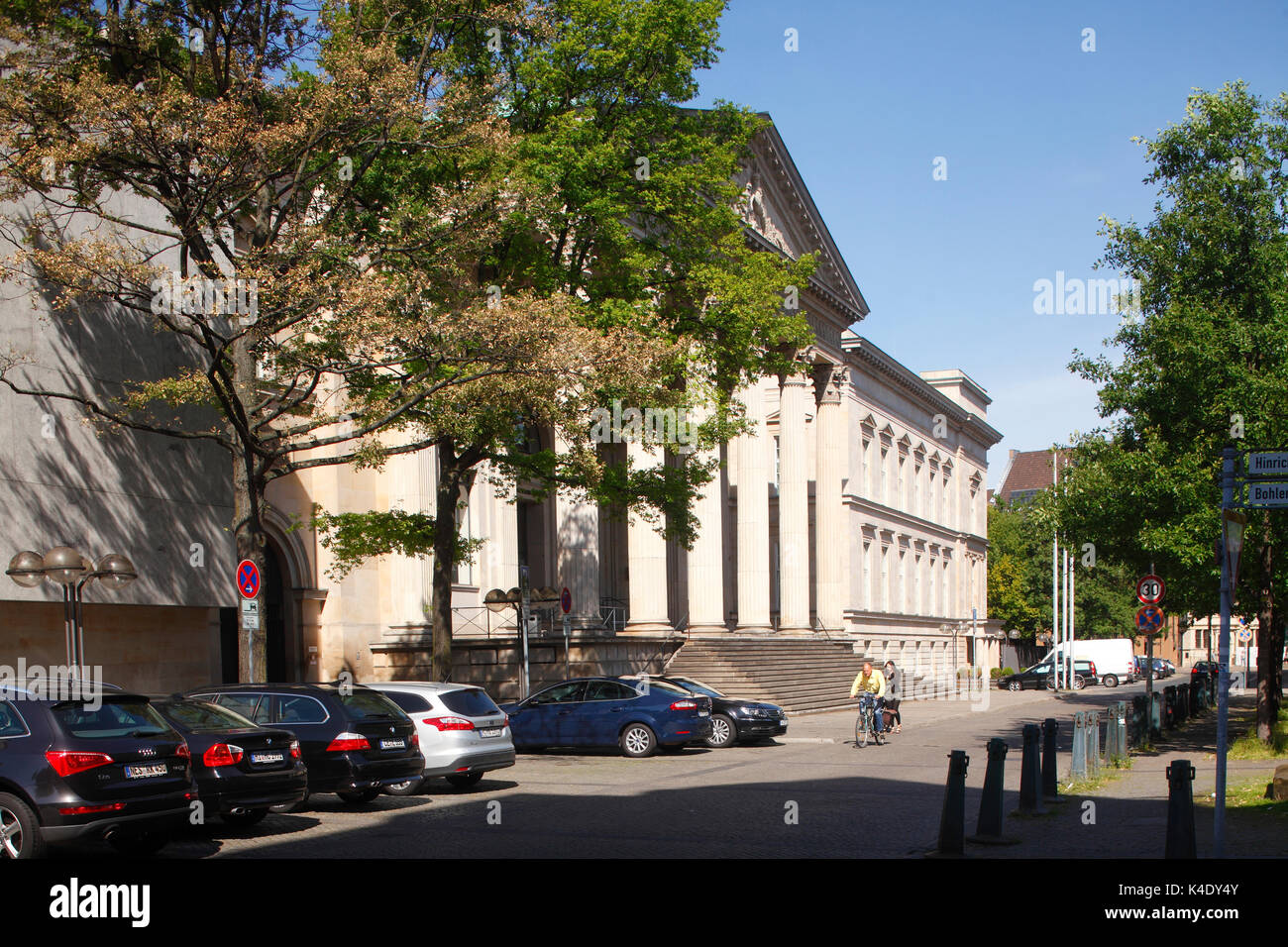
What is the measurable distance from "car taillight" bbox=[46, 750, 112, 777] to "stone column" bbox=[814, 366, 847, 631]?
149ft

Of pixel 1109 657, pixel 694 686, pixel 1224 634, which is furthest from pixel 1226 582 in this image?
pixel 1109 657

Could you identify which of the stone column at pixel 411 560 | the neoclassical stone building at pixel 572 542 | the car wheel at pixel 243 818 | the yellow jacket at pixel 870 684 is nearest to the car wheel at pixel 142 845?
the car wheel at pixel 243 818

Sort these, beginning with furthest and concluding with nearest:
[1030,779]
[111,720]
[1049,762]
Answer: [1049,762]
[1030,779]
[111,720]

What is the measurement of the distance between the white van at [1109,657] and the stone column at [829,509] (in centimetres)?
2290

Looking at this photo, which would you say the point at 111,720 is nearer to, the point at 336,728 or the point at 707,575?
the point at 336,728

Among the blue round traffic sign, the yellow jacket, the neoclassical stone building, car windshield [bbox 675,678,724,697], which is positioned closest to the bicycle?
the yellow jacket

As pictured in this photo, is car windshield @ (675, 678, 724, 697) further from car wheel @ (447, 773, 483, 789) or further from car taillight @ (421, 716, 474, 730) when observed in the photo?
car taillight @ (421, 716, 474, 730)

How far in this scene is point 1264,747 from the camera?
2398cm

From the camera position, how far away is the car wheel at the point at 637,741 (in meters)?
25.1

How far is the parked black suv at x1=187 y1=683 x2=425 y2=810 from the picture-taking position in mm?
15508

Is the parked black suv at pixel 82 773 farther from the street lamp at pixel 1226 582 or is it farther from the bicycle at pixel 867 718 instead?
the bicycle at pixel 867 718

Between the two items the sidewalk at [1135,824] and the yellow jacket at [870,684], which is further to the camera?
the yellow jacket at [870,684]

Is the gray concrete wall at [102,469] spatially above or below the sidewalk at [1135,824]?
above

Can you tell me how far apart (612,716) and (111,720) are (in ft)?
47.2
